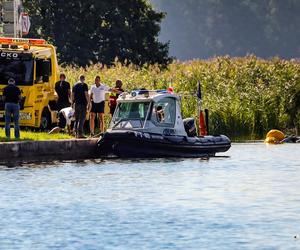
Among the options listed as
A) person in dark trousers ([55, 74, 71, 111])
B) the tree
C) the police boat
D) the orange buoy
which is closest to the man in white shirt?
the police boat

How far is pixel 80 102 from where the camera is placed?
130ft

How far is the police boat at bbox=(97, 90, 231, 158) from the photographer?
3809 cm

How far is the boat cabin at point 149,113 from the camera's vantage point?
127 ft

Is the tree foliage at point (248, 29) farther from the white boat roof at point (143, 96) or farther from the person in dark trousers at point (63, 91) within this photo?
the white boat roof at point (143, 96)

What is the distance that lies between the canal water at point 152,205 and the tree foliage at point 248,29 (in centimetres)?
14082

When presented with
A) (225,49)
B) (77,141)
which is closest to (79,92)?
(77,141)

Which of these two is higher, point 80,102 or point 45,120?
point 80,102

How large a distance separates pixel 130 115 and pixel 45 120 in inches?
213

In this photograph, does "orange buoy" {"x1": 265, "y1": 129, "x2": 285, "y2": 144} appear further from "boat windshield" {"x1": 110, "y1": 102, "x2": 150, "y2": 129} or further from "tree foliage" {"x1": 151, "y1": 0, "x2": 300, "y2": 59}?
"tree foliage" {"x1": 151, "y1": 0, "x2": 300, "y2": 59}

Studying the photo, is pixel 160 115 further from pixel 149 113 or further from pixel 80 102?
pixel 80 102

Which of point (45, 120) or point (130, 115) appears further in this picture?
point (45, 120)

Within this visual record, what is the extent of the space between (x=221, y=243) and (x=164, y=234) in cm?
126

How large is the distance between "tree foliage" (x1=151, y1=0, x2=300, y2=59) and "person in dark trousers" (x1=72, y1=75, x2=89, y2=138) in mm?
135356

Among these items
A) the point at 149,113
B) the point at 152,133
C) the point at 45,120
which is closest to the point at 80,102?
the point at 149,113
